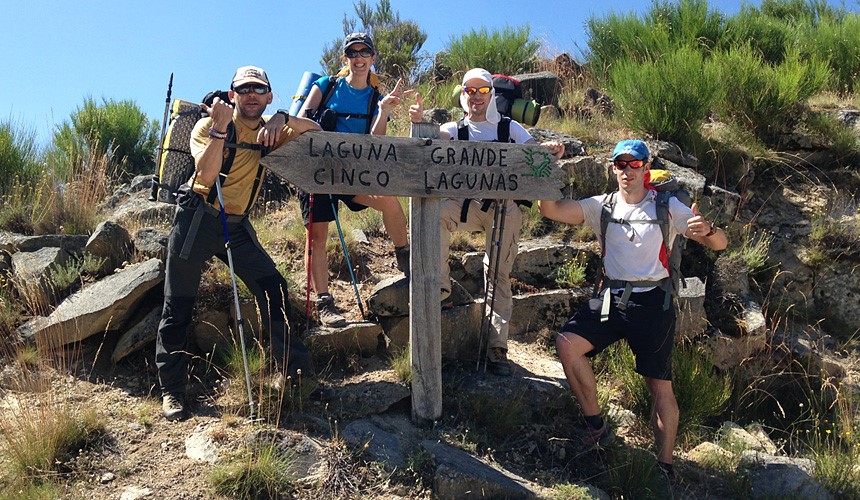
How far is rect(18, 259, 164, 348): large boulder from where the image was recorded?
5434 millimetres

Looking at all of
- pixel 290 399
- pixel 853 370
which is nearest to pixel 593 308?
pixel 290 399

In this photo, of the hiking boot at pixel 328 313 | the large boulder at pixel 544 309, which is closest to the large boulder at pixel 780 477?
the large boulder at pixel 544 309

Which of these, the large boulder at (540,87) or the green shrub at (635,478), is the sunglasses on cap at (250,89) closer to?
the green shrub at (635,478)

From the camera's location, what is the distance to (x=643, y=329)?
15.8ft

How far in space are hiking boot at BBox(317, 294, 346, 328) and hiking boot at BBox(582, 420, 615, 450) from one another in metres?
2.20

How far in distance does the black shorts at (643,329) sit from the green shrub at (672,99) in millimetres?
4962

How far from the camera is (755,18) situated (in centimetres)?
1285

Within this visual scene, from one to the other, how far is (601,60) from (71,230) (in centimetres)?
949

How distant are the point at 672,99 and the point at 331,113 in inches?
217

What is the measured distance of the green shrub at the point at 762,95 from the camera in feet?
31.4

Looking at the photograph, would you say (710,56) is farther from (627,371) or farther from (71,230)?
(71,230)

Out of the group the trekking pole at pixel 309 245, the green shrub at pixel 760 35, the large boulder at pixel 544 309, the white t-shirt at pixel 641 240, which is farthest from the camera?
the green shrub at pixel 760 35

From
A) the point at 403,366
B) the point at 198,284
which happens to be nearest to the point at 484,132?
the point at 403,366

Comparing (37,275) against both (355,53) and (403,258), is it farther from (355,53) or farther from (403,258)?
(355,53)
